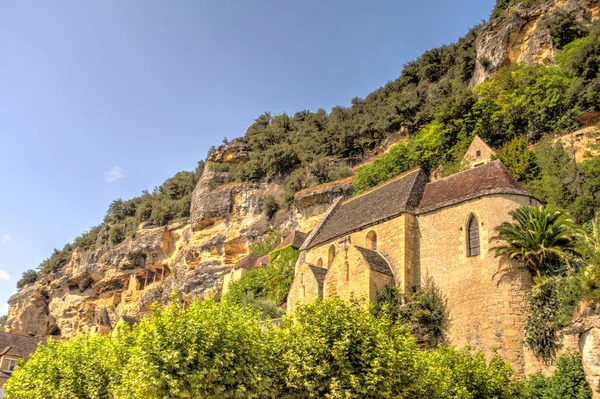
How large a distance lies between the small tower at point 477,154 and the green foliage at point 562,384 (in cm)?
1478

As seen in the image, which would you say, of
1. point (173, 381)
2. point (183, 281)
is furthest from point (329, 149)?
point (173, 381)

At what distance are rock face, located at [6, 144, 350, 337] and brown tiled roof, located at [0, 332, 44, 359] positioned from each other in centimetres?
1047

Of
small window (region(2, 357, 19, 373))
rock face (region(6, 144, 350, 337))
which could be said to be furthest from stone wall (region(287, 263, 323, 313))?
small window (region(2, 357, 19, 373))

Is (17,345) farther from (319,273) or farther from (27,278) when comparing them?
(27,278)

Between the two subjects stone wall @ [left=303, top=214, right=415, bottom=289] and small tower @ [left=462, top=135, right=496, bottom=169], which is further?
small tower @ [left=462, top=135, right=496, bottom=169]

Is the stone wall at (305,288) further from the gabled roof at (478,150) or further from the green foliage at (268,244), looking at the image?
the green foliage at (268,244)

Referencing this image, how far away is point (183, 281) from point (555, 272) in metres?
37.9

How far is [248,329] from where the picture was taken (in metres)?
15.7

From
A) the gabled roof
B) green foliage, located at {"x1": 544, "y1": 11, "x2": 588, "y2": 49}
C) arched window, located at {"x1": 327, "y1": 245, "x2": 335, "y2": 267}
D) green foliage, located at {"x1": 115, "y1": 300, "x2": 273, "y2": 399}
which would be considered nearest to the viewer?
green foliage, located at {"x1": 115, "y1": 300, "x2": 273, "y2": 399}

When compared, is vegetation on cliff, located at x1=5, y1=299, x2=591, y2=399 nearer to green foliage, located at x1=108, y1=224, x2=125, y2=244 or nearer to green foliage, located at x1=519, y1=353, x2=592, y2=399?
green foliage, located at x1=519, y1=353, x2=592, y2=399

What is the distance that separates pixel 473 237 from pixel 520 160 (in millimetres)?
7433

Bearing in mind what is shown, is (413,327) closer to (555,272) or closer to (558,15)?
(555,272)

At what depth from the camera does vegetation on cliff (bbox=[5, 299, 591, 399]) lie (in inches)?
545

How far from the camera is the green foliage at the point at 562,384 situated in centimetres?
1795
